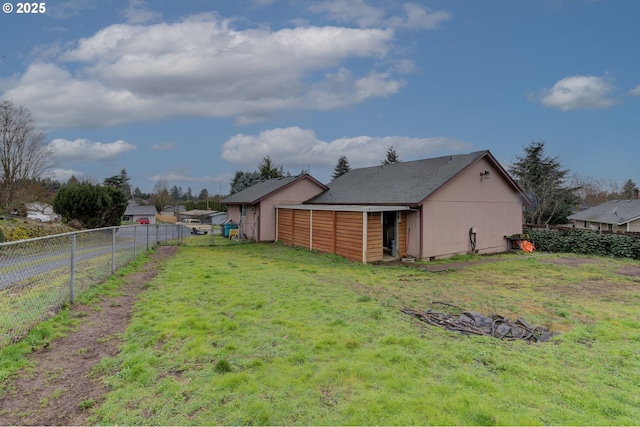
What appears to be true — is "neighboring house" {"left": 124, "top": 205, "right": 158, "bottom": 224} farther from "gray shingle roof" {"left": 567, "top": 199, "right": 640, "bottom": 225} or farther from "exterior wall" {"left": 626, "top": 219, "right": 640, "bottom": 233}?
"exterior wall" {"left": 626, "top": 219, "right": 640, "bottom": 233}

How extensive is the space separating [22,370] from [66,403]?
1076 millimetres

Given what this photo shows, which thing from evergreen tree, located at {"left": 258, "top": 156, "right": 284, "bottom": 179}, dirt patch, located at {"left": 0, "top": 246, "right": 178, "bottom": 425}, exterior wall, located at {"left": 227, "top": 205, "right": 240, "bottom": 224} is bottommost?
dirt patch, located at {"left": 0, "top": 246, "right": 178, "bottom": 425}

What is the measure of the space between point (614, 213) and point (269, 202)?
95.0ft

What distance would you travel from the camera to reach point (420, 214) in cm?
1369

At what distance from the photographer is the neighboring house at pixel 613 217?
25375 millimetres

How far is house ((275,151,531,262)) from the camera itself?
1348 cm

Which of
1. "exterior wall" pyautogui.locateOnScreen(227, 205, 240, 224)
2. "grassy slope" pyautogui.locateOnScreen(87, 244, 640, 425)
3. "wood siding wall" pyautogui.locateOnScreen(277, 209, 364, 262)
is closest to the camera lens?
"grassy slope" pyautogui.locateOnScreen(87, 244, 640, 425)

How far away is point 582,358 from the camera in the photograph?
412 cm

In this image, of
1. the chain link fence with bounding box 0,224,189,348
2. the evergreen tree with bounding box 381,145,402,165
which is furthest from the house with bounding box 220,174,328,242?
the evergreen tree with bounding box 381,145,402,165

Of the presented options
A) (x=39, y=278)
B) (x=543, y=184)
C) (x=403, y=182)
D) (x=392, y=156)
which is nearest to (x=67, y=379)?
(x=39, y=278)

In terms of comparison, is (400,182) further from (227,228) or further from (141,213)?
(141,213)

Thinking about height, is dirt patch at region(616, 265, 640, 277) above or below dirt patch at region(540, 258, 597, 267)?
below

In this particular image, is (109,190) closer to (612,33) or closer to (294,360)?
(294,360)

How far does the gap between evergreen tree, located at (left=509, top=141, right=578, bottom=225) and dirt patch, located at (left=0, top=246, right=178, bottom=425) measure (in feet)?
108
